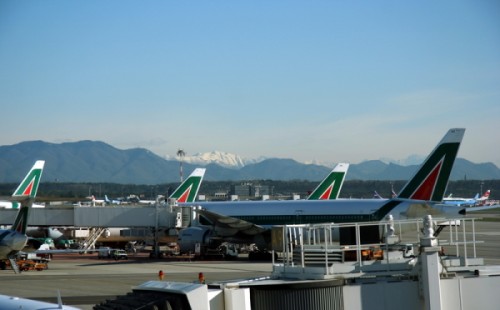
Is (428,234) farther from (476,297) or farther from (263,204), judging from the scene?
(263,204)

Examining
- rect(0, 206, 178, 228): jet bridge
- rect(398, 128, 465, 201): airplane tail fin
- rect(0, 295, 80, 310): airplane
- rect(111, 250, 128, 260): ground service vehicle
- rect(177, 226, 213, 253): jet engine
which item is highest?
rect(398, 128, 465, 201): airplane tail fin

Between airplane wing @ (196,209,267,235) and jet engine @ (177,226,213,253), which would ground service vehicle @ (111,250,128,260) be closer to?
jet engine @ (177,226,213,253)

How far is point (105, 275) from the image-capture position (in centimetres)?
4775

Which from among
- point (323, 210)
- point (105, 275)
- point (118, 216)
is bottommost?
point (105, 275)

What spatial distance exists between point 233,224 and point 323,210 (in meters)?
7.01

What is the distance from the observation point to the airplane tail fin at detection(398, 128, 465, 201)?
49125 mm

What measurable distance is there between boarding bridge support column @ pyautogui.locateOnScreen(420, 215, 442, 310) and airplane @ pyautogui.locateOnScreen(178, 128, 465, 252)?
38.2 metres

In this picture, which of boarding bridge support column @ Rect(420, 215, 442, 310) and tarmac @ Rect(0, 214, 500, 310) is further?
tarmac @ Rect(0, 214, 500, 310)

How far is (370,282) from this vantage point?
11867mm

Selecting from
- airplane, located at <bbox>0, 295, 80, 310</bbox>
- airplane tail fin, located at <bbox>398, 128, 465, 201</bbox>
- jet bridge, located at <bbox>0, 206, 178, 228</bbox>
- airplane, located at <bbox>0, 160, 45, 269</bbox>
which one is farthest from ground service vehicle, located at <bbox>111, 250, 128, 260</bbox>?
airplane, located at <bbox>0, 295, 80, 310</bbox>

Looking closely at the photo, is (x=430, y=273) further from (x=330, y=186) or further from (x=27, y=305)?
(x=330, y=186)

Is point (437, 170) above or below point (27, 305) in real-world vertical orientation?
above

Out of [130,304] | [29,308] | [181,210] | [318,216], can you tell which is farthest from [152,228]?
[130,304]

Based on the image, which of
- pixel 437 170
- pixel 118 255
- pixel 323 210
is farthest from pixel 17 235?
pixel 437 170
